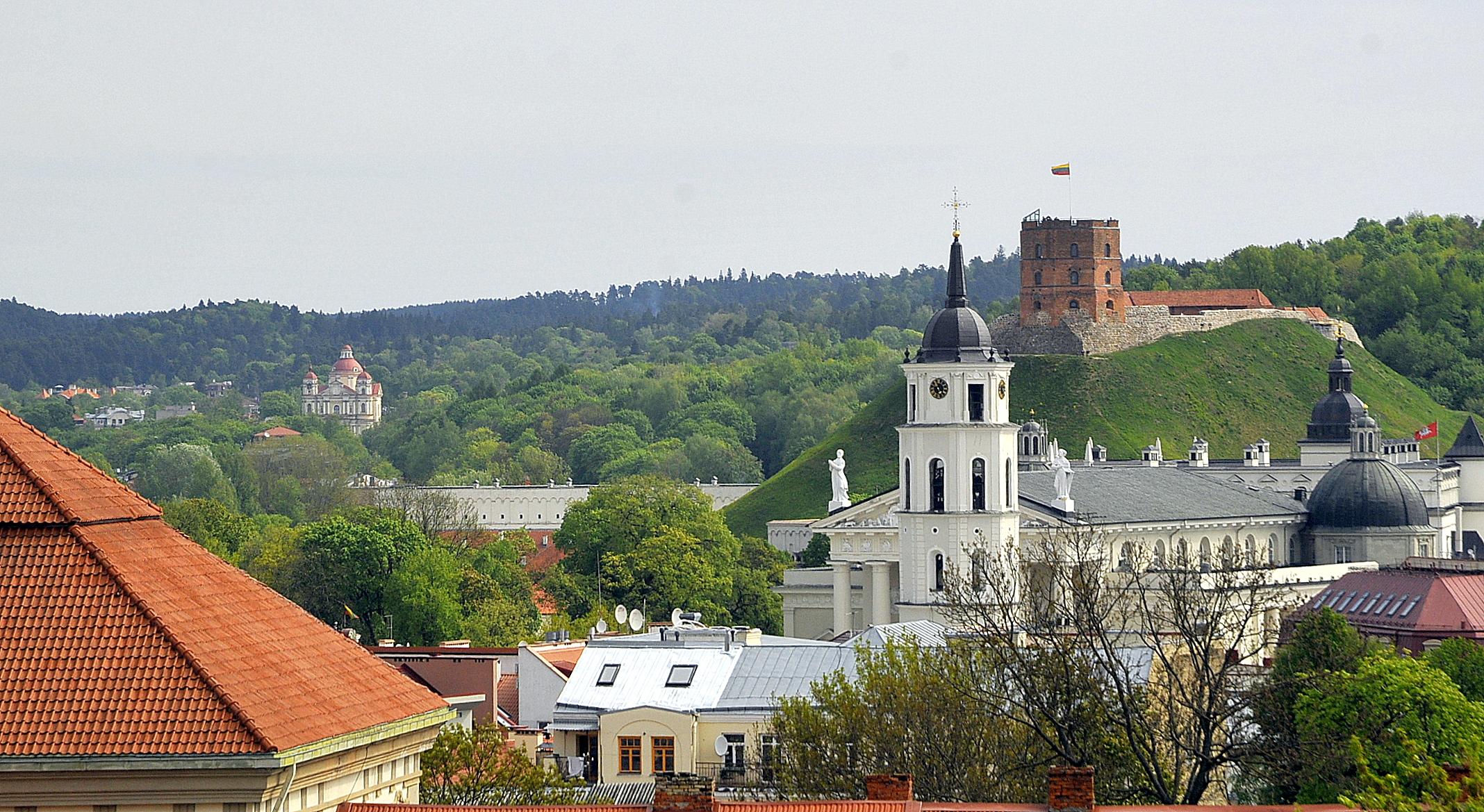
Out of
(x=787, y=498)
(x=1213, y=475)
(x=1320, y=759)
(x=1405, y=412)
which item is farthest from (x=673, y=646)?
(x=1405, y=412)

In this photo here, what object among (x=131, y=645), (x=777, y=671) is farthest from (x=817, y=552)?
(x=131, y=645)

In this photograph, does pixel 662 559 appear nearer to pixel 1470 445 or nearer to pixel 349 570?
pixel 349 570

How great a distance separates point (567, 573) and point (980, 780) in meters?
83.9

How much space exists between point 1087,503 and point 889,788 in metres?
74.8

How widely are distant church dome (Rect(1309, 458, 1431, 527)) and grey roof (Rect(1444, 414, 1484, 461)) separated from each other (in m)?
→ 19.1

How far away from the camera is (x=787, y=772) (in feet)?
153

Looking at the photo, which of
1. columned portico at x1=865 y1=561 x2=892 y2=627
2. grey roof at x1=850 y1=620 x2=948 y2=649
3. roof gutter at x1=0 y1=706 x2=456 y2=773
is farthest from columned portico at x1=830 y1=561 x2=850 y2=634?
roof gutter at x1=0 y1=706 x2=456 y2=773

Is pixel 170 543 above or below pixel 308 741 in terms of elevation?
above

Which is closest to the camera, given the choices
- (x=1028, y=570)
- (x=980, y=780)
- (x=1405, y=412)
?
(x=980, y=780)

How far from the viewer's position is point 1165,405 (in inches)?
6890

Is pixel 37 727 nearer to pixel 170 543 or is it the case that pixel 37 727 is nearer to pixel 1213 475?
pixel 170 543

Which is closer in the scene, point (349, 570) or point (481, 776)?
point (481, 776)

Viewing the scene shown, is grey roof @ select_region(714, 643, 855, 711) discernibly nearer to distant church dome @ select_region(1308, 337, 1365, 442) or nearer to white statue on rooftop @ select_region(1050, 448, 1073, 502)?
white statue on rooftop @ select_region(1050, 448, 1073, 502)

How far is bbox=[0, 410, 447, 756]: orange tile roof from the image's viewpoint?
23.7 meters
